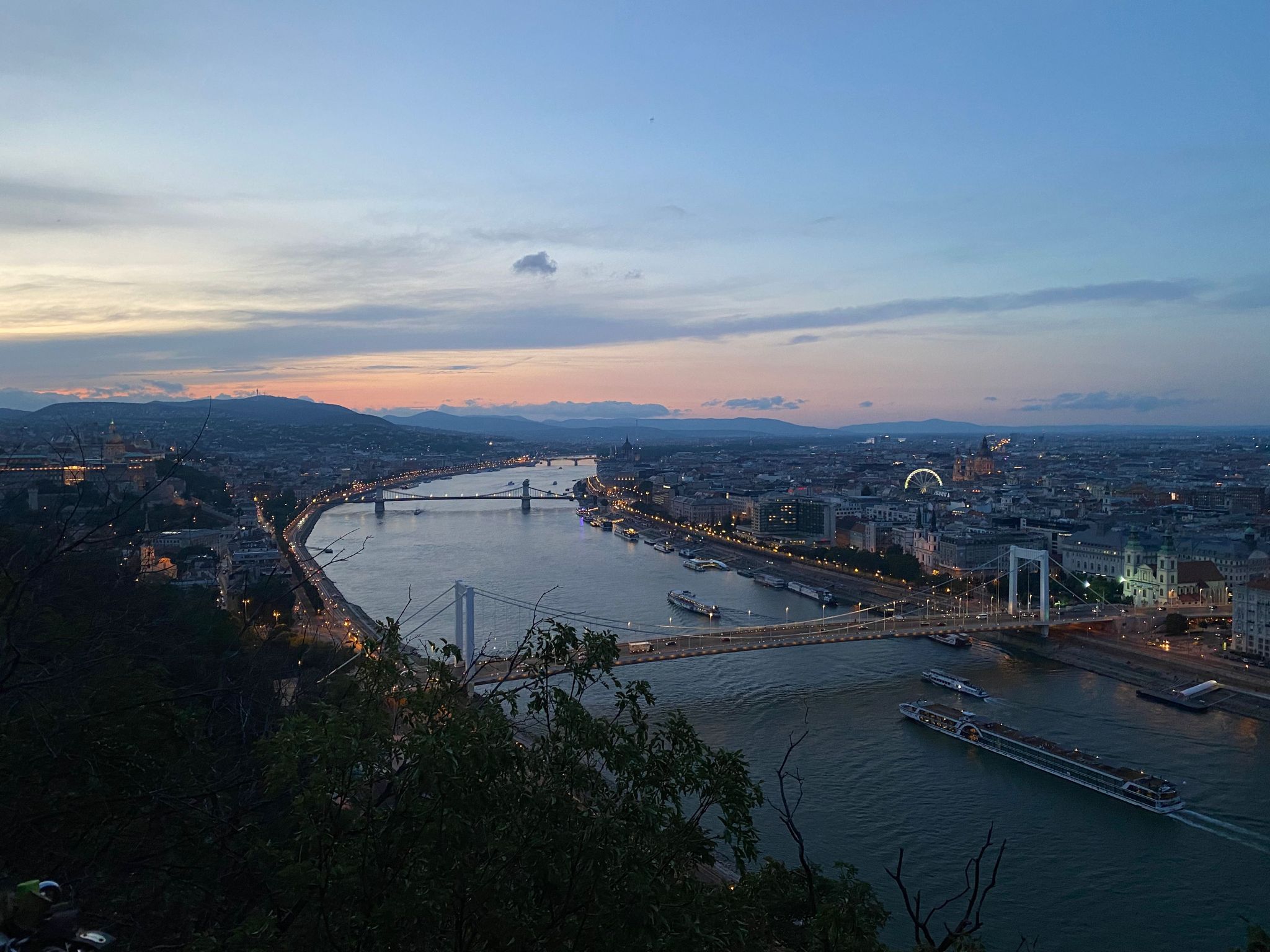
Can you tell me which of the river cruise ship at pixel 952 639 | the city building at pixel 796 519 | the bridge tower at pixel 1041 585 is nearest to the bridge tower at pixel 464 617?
the river cruise ship at pixel 952 639

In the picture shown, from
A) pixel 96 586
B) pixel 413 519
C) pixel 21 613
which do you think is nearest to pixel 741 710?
pixel 96 586

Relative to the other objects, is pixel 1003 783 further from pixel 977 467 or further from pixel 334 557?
pixel 977 467

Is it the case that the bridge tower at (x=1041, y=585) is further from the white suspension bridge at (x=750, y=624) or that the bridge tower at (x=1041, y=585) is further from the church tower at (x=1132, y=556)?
the church tower at (x=1132, y=556)

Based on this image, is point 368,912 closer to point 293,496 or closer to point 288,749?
point 288,749

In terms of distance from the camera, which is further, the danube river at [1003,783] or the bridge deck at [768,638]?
the bridge deck at [768,638]

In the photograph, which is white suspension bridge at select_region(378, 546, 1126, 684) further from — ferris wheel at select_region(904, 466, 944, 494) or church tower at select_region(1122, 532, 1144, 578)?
ferris wheel at select_region(904, 466, 944, 494)
